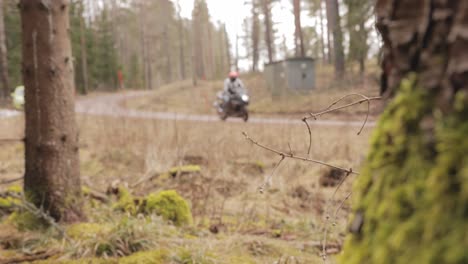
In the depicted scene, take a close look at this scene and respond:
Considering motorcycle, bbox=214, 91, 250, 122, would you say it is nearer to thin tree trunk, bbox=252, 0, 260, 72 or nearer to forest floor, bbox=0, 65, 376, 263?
forest floor, bbox=0, 65, 376, 263

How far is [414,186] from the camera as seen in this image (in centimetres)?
72

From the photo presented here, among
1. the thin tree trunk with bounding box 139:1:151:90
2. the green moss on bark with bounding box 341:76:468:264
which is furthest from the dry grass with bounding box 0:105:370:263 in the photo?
the thin tree trunk with bounding box 139:1:151:90

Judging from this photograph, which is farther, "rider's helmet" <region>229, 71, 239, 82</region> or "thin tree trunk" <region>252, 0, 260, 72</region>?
"thin tree trunk" <region>252, 0, 260, 72</region>

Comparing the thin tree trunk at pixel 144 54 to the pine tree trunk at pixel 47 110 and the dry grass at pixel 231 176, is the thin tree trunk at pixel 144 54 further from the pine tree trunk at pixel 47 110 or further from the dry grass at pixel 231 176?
the pine tree trunk at pixel 47 110

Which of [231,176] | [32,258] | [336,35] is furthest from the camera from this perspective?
[336,35]

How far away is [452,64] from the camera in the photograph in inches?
27.4

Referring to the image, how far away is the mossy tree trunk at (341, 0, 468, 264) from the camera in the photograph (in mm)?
648

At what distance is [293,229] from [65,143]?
2.21 m

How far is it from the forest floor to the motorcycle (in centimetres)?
210

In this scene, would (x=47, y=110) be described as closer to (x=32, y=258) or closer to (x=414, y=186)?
(x=32, y=258)

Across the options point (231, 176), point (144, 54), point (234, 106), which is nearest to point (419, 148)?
point (231, 176)

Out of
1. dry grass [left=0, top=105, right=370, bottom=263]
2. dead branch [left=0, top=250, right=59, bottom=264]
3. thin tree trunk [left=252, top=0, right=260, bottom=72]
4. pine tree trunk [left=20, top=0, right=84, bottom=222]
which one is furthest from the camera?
thin tree trunk [left=252, top=0, right=260, bottom=72]

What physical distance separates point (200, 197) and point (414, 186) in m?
4.80

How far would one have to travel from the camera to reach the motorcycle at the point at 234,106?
14.1m
